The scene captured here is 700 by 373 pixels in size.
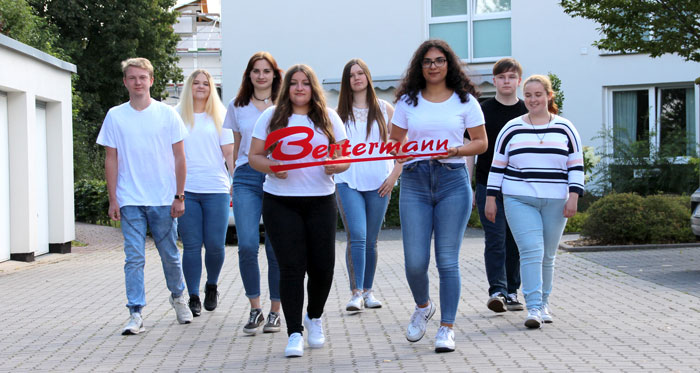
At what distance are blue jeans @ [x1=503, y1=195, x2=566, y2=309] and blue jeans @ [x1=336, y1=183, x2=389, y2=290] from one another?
46.2 inches

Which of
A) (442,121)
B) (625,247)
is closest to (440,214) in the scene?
(442,121)

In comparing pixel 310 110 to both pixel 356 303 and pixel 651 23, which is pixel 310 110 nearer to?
pixel 356 303

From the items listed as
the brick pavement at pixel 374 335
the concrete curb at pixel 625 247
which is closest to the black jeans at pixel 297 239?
the brick pavement at pixel 374 335

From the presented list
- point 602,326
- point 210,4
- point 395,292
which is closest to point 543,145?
point 602,326

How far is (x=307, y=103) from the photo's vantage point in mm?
5969

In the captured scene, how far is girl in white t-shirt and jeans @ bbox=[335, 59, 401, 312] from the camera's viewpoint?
7594 millimetres

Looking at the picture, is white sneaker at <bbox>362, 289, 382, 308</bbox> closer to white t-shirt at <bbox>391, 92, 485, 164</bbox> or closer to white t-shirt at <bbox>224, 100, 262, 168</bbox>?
white t-shirt at <bbox>224, 100, 262, 168</bbox>

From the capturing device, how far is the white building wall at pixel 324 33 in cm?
2386

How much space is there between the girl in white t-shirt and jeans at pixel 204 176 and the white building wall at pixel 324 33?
53.8 ft

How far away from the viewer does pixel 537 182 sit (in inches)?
267

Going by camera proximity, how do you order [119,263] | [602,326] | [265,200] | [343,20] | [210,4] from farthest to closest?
[210,4]
[343,20]
[119,263]
[602,326]
[265,200]

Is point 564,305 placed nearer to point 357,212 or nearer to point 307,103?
point 357,212

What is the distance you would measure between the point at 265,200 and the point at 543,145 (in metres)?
2.20

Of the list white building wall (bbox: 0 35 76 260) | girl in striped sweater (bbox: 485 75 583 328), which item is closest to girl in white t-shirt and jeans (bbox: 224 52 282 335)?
girl in striped sweater (bbox: 485 75 583 328)
